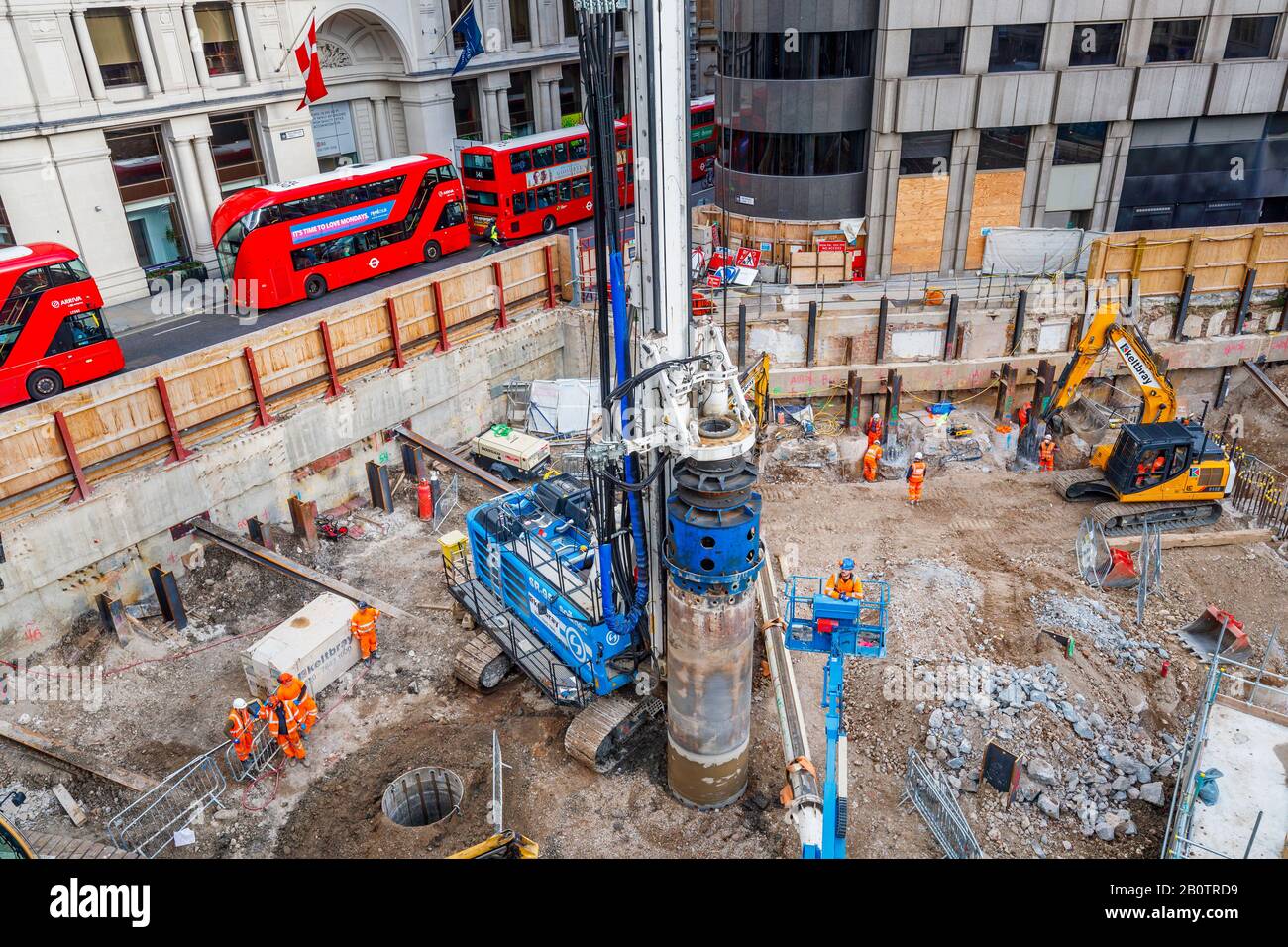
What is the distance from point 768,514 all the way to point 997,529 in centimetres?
503

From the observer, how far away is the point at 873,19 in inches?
1095

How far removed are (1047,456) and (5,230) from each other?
29068mm

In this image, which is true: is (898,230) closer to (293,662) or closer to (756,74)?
(756,74)

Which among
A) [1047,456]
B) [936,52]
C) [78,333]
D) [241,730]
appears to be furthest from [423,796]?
[936,52]

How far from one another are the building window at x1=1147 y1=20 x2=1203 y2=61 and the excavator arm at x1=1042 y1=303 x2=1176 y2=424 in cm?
1300

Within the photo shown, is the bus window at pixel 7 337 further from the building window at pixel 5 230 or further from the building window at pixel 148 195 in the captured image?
the building window at pixel 148 195

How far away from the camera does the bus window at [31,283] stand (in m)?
19.2

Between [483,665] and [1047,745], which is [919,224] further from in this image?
[483,665]

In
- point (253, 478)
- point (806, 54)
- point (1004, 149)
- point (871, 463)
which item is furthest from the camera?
point (1004, 149)

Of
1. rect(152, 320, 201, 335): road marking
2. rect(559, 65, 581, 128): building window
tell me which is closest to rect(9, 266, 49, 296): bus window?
rect(152, 320, 201, 335): road marking

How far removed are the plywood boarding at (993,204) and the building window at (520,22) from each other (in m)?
21.1

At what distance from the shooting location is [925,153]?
2966 cm

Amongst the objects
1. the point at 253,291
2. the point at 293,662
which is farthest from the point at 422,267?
the point at 293,662

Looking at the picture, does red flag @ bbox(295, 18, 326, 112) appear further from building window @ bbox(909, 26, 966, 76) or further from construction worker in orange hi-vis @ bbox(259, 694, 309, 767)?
construction worker in orange hi-vis @ bbox(259, 694, 309, 767)
